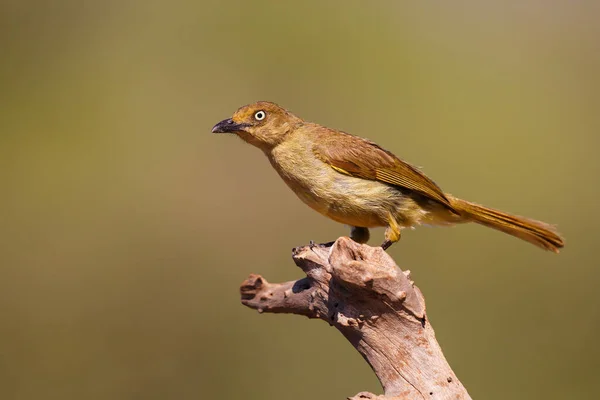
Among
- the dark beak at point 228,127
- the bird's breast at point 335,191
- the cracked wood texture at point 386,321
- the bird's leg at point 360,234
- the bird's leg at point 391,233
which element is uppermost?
the dark beak at point 228,127

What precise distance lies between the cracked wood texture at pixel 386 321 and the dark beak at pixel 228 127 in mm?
1575

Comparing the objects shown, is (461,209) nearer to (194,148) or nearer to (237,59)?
(194,148)

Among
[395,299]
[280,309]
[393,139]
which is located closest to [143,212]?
[393,139]

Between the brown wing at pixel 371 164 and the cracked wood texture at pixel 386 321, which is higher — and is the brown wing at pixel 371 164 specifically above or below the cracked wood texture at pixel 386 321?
above

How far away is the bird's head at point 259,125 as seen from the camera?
5.70 metres

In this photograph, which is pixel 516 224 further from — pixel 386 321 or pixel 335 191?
pixel 386 321

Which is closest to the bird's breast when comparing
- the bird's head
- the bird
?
the bird

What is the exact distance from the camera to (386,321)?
4195 millimetres

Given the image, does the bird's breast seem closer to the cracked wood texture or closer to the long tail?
the long tail

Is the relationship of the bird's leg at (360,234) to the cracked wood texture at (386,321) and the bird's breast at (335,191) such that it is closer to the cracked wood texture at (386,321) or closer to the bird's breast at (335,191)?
the bird's breast at (335,191)

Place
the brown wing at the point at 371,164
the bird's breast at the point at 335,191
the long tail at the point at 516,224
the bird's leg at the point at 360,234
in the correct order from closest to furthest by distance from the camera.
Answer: the bird's breast at the point at 335,191, the brown wing at the point at 371,164, the long tail at the point at 516,224, the bird's leg at the point at 360,234

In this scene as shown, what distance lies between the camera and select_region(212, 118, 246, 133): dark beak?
5652 mm

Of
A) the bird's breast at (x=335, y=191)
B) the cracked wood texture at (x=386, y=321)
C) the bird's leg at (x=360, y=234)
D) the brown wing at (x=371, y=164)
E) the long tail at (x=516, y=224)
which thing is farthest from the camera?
the bird's leg at (x=360, y=234)

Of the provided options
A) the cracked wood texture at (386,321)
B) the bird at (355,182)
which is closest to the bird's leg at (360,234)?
the bird at (355,182)
